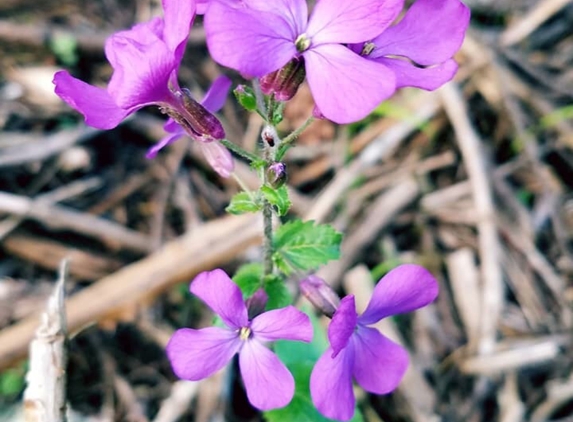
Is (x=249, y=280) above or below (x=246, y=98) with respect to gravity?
below

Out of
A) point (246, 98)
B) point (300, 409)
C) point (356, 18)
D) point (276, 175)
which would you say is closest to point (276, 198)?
point (276, 175)

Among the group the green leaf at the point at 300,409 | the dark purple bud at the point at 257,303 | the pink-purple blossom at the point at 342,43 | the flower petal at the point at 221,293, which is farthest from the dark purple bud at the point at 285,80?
the green leaf at the point at 300,409

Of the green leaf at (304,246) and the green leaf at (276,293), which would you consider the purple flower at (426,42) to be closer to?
the green leaf at (304,246)

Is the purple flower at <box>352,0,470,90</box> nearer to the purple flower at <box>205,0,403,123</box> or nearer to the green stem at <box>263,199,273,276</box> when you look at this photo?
the purple flower at <box>205,0,403,123</box>

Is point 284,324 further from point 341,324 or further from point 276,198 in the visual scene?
point 276,198

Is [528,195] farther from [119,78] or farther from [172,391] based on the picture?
[119,78]

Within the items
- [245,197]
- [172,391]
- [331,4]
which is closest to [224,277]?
[245,197]

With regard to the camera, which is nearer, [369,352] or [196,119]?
[196,119]

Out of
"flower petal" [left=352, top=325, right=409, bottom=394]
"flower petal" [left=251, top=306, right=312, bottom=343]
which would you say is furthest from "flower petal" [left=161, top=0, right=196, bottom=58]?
"flower petal" [left=352, top=325, right=409, bottom=394]
